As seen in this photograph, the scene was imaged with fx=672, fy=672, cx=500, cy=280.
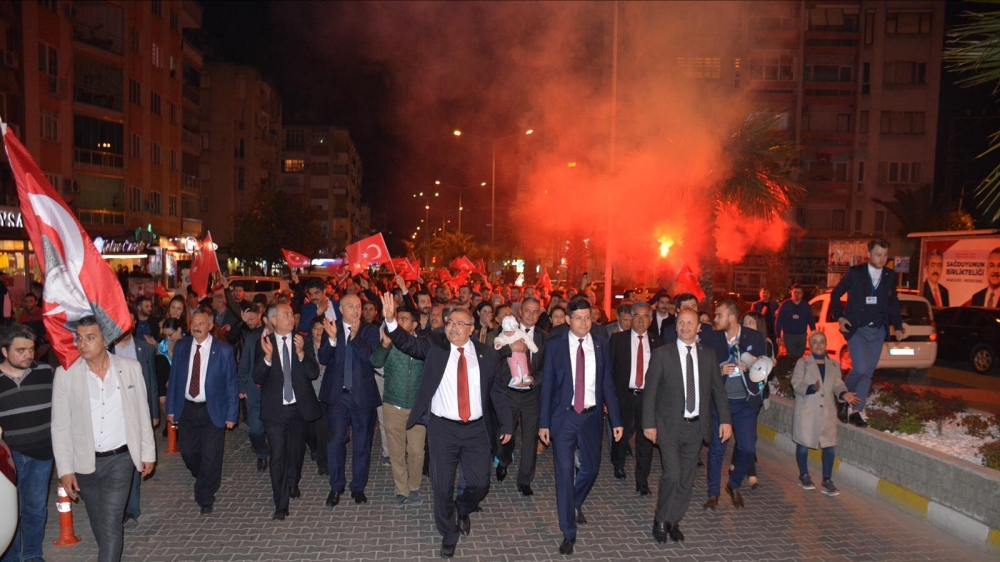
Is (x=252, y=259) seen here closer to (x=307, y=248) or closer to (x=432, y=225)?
(x=307, y=248)

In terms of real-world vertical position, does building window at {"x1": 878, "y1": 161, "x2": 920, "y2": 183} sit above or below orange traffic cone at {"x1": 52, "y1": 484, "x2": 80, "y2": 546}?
above

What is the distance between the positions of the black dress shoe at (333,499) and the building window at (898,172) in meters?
40.3

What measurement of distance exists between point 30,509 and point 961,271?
19.0m

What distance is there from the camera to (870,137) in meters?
38.0

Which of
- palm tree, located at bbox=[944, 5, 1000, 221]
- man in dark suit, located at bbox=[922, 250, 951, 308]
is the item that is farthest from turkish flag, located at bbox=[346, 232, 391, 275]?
man in dark suit, located at bbox=[922, 250, 951, 308]

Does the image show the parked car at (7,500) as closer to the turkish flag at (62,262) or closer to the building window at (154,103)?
the turkish flag at (62,262)

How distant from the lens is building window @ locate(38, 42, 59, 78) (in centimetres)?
2453

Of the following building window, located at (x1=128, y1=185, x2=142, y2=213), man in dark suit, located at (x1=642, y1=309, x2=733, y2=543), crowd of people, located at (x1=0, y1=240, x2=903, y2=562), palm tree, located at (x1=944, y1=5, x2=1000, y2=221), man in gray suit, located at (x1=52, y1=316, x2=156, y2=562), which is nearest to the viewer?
palm tree, located at (x1=944, y1=5, x2=1000, y2=221)

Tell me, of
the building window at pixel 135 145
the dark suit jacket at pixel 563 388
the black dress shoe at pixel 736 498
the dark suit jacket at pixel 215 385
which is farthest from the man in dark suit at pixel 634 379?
the building window at pixel 135 145

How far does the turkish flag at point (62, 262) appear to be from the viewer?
4699 mm

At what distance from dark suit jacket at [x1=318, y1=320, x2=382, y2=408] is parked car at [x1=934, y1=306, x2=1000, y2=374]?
1327cm

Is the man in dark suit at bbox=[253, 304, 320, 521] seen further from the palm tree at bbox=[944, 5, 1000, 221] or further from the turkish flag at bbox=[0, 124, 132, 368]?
the palm tree at bbox=[944, 5, 1000, 221]

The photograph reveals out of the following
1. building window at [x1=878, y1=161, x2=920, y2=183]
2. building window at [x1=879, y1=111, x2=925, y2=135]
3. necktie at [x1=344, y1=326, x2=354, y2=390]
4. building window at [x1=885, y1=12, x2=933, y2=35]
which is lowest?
necktie at [x1=344, y1=326, x2=354, y2=390]

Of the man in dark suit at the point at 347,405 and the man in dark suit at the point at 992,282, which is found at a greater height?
the man in dark suit at the point at 992,282
